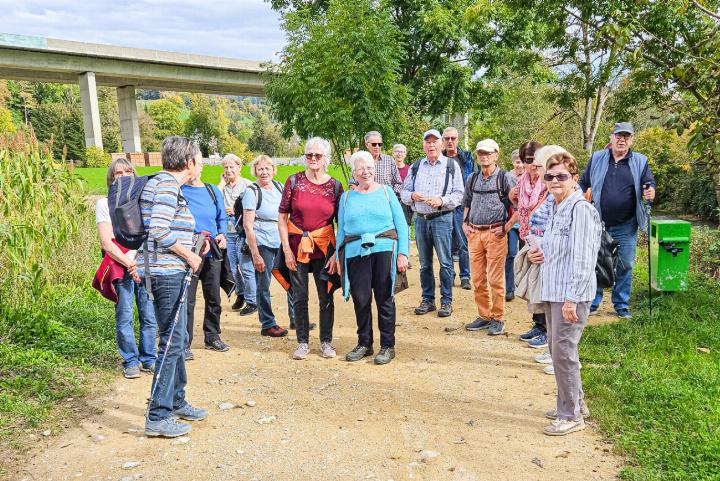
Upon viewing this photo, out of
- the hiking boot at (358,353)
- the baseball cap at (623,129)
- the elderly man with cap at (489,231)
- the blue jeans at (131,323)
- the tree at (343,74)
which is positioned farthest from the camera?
the tree at (343,74)

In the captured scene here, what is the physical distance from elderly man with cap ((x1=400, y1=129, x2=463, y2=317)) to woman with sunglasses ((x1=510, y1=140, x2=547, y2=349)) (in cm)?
95

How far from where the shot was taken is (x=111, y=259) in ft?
17.5

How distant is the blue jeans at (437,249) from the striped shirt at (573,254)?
3065 mm

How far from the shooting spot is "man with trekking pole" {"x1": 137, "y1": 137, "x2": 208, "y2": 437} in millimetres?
4020

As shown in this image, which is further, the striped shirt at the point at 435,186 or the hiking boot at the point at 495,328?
the striped shirt at the point at 435,186

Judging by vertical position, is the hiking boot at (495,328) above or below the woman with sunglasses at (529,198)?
below

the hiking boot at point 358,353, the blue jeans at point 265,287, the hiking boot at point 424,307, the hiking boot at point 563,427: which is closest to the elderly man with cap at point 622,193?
the hiking boot at point 424,307

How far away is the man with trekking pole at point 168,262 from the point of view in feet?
13.2

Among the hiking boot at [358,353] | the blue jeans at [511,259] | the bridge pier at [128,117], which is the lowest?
the hiking boot at [358,353]

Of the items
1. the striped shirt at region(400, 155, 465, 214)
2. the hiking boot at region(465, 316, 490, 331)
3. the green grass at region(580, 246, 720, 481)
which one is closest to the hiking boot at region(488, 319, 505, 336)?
the hiking boot at region(465, 316, 490, 331)

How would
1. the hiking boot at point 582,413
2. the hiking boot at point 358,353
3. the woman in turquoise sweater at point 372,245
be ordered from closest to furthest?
the hiking boot at point 582,413 → the woman in turquoise sweater at point 372,245 → the hiking boot at point 358,353

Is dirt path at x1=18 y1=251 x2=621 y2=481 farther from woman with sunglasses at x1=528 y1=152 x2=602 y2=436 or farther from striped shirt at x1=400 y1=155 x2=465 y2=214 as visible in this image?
striped shirt at x1=400 y1=155 x2=465 y2=214

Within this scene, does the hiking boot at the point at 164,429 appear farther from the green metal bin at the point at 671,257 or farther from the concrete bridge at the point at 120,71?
the concrete bridge at the point at 120,71

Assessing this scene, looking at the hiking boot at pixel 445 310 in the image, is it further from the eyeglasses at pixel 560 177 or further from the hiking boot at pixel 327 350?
the eyeglasses at pixel 560 177
